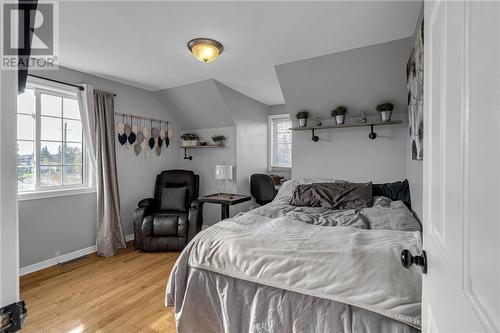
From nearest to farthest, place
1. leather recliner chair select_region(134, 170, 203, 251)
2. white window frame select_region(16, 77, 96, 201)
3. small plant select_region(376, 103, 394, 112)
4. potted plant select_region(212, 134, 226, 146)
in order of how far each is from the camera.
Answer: white window frame select_region(16, 77, 96, 201), small plant select_region(376, 103, 394, 112), leather recliner chair select_region(134, 170, 203, 251), potted plant select_region(212, 134, 226, 146)

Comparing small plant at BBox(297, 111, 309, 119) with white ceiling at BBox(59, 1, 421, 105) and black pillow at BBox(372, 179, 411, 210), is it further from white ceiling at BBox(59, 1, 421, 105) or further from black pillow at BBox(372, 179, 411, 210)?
black pillow at BBox(372, 179, 411, 210)

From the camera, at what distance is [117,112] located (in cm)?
355

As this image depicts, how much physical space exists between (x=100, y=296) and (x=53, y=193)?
1406 mm

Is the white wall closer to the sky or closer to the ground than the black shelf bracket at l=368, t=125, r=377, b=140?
closer to the ground

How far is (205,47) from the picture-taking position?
2.27 m

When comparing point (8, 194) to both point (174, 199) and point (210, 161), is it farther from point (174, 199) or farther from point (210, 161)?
point (210, 161)

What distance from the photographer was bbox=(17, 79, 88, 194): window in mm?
2697

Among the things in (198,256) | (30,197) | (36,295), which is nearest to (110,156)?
(30,197)

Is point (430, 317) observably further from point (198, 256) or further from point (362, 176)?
point (362, 176)

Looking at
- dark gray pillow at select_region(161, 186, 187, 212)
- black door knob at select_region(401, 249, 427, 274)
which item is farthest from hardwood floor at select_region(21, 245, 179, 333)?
black door knob at select_region(401, 249, 427, 274)

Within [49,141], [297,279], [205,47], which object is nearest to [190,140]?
[49,141]

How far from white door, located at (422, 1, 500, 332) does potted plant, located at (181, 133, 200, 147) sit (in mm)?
3767

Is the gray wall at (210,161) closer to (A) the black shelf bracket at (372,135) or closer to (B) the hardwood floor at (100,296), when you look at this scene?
(B) the hardwood floor at (100,296)

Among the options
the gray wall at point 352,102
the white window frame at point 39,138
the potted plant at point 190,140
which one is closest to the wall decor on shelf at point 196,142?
the potted plant at point 190,140
